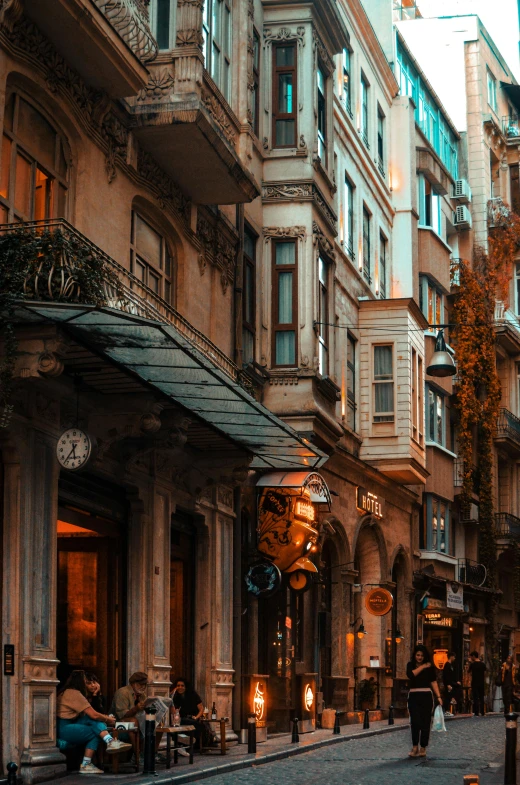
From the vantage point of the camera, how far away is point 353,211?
1391 inches

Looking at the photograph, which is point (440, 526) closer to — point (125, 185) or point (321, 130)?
point (321, 130)

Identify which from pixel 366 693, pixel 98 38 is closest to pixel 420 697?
pixel 98 38

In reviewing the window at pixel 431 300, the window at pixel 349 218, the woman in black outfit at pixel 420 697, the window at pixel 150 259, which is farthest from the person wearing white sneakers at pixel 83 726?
the window at pixel 431 300

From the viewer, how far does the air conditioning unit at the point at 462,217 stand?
50750 mm

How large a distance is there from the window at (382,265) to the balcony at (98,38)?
795 inches

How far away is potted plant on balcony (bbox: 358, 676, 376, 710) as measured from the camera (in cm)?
3406

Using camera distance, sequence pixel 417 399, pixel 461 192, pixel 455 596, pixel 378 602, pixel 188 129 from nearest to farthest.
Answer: pixel 188 129 → pixel 378 602 → pixel 417 399 → pixel 455 596 → pixel 461 192

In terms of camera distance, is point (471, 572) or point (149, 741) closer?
point (149, 741)

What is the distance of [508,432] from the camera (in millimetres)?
51938

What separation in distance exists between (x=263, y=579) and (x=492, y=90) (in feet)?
124

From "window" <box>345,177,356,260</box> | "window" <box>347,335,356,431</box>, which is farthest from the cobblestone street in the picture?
"window" <box>345,177,356,260</box>

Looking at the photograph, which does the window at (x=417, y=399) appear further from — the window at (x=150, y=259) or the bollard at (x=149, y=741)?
the bollard at (x=149, y=741)

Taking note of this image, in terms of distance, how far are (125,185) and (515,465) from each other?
1497 inches

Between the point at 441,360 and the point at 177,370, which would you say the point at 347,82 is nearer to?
the point at 441,360
